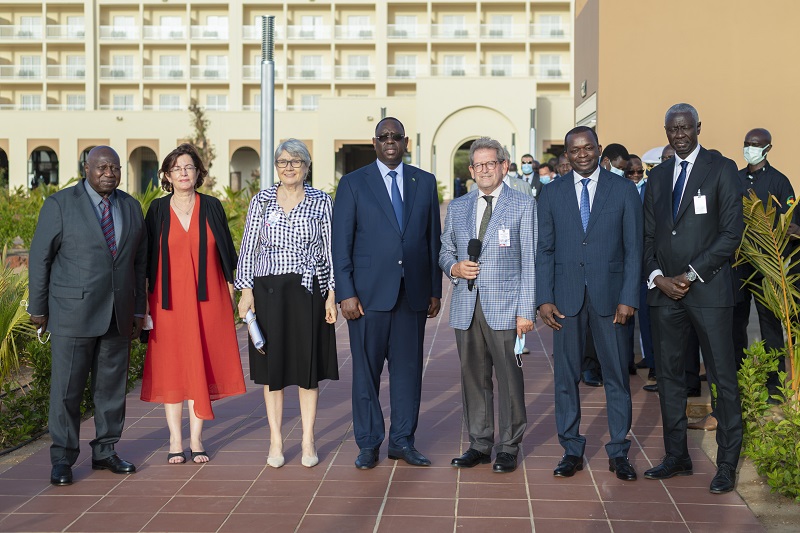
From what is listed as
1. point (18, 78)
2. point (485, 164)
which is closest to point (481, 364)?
point (485, 164)

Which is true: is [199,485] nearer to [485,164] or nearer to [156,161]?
[485,164]

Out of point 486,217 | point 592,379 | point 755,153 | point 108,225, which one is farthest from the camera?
point 592,379

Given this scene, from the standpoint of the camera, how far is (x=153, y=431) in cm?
686

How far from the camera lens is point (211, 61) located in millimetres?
54562

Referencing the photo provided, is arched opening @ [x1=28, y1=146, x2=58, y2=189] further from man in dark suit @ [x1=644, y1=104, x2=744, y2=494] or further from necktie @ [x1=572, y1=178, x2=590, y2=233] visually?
man in dark suit @ [x1=644, y1=104, x2=744, y2=494]

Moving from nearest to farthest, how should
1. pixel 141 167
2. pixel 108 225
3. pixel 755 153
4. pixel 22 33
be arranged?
pixel 108 225
pixel 755 153
pixel 141 167
pixel 22 33

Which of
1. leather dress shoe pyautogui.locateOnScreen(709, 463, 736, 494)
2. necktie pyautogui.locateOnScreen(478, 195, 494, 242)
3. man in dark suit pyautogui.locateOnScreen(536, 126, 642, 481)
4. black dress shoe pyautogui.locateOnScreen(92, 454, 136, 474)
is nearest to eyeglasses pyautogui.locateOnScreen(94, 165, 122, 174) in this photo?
black dress shoe pyautogui.locateOnScreen(92, 454, 136, 474)

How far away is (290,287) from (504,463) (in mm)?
1653

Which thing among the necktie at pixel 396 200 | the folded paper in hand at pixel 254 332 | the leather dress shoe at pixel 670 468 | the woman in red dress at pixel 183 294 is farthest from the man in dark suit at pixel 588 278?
the woman in red dress at pixel 183 294

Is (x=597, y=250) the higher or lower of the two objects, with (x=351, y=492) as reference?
higher

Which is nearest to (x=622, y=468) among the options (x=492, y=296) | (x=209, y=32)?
(x=492, y=296)

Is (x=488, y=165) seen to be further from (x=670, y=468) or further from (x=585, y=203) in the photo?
(x=670, y=468)

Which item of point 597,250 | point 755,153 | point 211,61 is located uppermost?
point 211,61

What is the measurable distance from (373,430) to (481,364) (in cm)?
77
